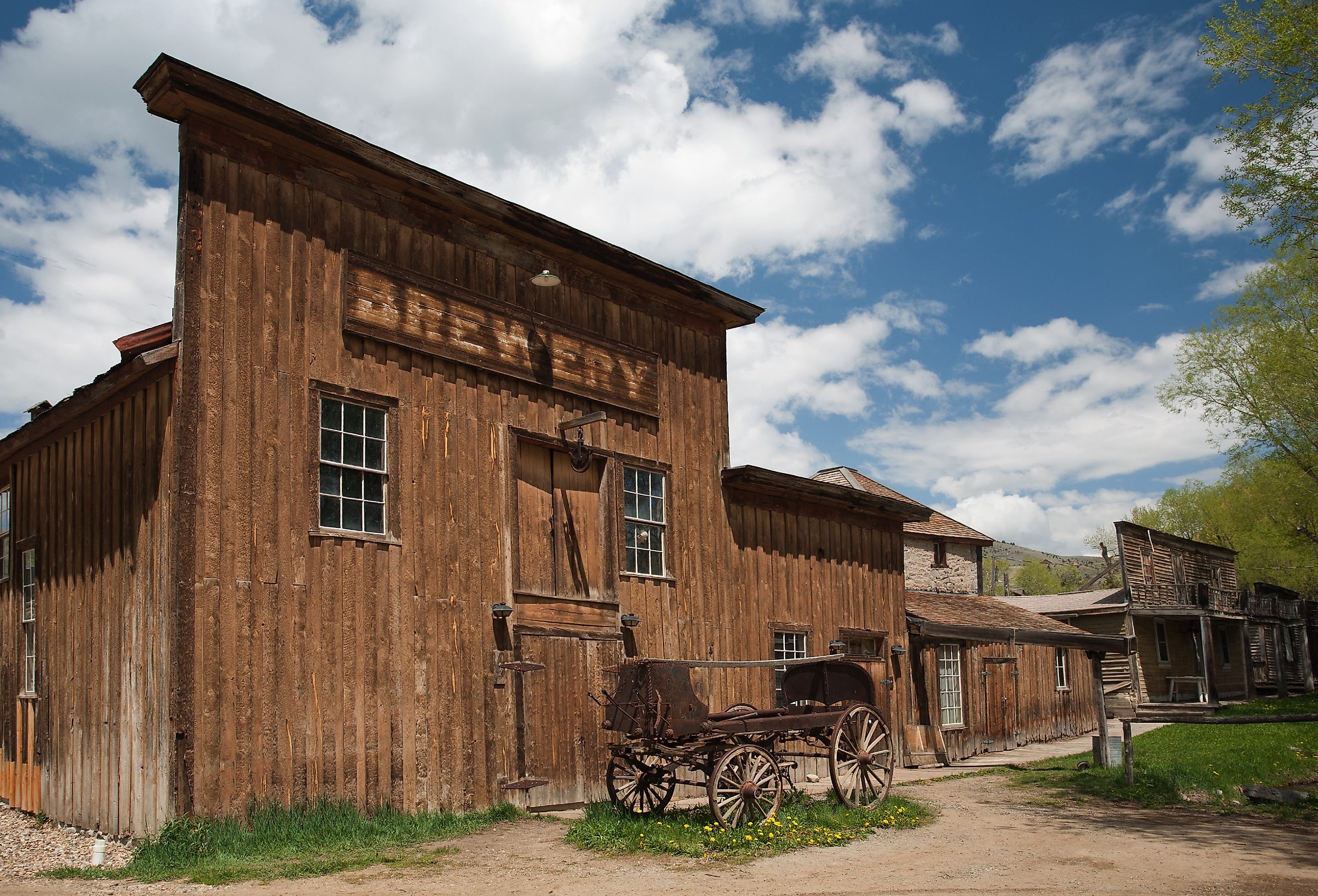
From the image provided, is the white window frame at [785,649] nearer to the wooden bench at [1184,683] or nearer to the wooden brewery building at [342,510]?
the wooden brewery building at [342,510]

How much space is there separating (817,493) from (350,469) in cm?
825

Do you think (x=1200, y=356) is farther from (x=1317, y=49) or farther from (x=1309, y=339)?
(x=1317, y=49)

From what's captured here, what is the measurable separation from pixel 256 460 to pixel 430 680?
2858 millimetres

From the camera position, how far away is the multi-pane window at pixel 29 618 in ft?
39.9

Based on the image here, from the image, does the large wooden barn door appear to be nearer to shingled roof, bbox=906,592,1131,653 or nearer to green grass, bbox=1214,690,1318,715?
shingled roof, bbox=906,592,1131,653

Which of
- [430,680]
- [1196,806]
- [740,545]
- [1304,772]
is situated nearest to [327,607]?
[430,680]

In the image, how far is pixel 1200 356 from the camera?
31266mm

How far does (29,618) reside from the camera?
12398 mm

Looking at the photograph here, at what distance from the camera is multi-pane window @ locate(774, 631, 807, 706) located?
1584cm

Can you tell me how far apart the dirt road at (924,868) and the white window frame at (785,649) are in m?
4.94

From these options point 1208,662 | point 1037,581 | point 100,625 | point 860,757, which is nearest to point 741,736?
point 860,757

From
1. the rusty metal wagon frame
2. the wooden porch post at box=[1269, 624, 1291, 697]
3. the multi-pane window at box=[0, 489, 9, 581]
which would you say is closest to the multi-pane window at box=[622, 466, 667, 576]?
the rusty metal wagon frame

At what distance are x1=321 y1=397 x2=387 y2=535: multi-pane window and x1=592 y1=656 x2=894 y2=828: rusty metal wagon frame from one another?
301 centimetres

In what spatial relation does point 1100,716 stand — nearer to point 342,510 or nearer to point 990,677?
point 990,677
